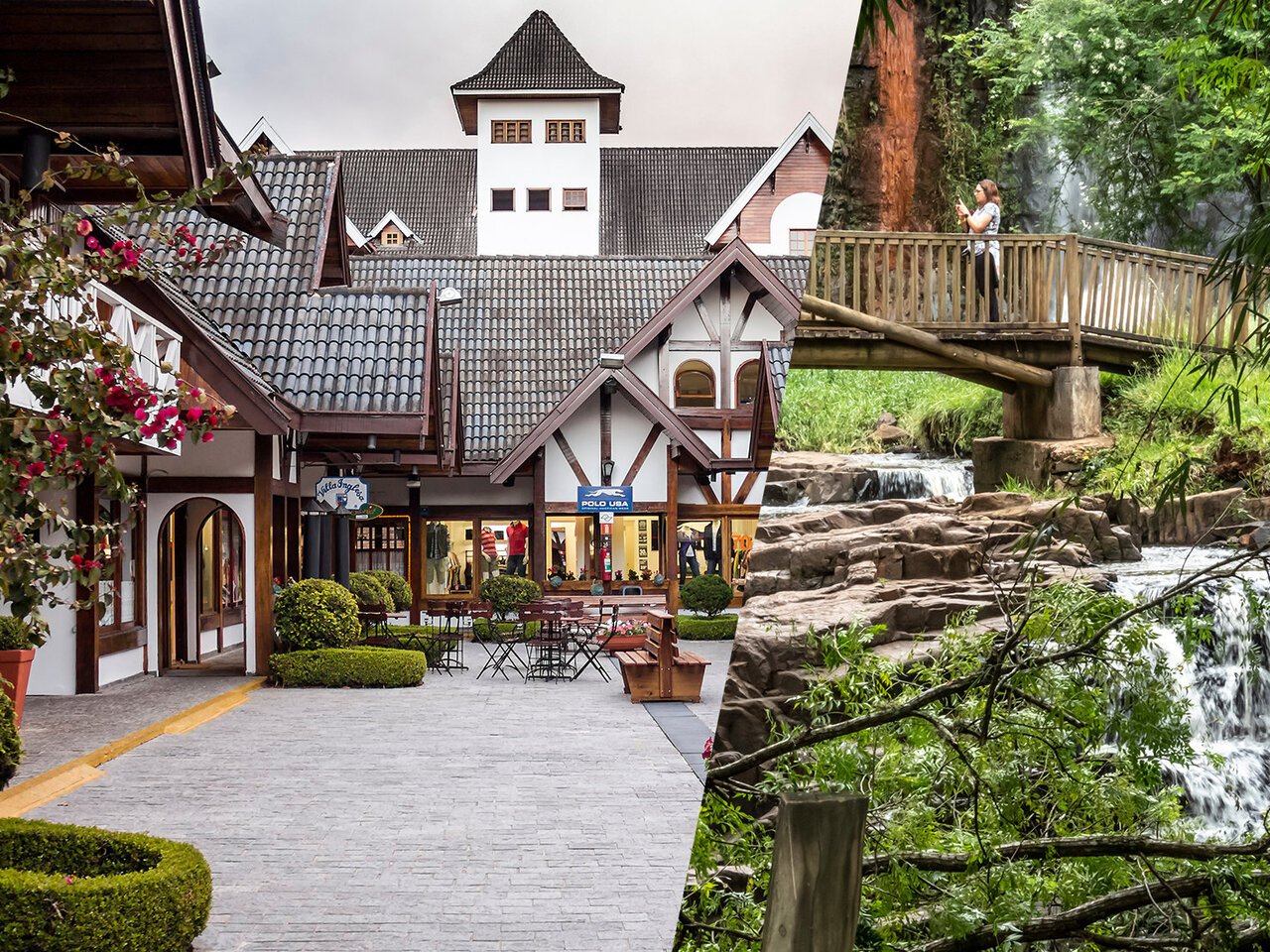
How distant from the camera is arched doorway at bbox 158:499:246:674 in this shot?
4.74 feet

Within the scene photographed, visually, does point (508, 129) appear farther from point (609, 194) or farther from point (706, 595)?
point (706, 595)

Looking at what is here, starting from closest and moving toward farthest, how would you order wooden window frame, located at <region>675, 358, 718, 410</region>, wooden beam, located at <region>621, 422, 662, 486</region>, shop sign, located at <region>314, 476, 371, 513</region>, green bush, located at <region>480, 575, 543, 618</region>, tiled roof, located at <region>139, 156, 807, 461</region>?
wooden window frame, located at <region>675, 358, 718, 410</region>
tiled roof, located at <region>139, 156, 807, 461</region>
wooden beam, located at <region>621, 422, 662, 486</region>
shop sign, located at <region>314, 476, 371, 513</region>
green bush, located at <region>480, 575, 543, 618</region>

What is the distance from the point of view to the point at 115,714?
63.9 inches

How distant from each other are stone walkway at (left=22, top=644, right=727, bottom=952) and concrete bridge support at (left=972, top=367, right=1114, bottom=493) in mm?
188

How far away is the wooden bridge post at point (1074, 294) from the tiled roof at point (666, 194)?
0.43 m

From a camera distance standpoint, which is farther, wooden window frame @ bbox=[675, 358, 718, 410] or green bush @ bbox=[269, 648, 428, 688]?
green bush @ bbox=[269, 648, 428, 688]

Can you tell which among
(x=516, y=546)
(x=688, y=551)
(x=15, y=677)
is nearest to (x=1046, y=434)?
(x=688, y=551)

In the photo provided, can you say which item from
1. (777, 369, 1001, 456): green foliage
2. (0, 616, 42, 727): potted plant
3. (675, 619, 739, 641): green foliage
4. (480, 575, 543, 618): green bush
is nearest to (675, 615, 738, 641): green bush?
(675, 619, 739, 641): green foliage

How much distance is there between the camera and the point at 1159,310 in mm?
501

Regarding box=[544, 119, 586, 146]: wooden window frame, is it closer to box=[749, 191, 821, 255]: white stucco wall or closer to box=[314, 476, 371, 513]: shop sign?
box=[749, 191, 821, 255]: white stucco wall

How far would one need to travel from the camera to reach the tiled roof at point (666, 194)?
1021mm

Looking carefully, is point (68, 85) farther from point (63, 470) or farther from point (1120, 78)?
point (1120, 78)

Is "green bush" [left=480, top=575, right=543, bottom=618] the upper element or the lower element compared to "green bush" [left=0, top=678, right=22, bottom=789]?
upper

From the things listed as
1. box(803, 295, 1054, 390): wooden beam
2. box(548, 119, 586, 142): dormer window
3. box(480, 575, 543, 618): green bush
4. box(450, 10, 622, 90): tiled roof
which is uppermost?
box(450, 10, 622, 90): tiled roof
